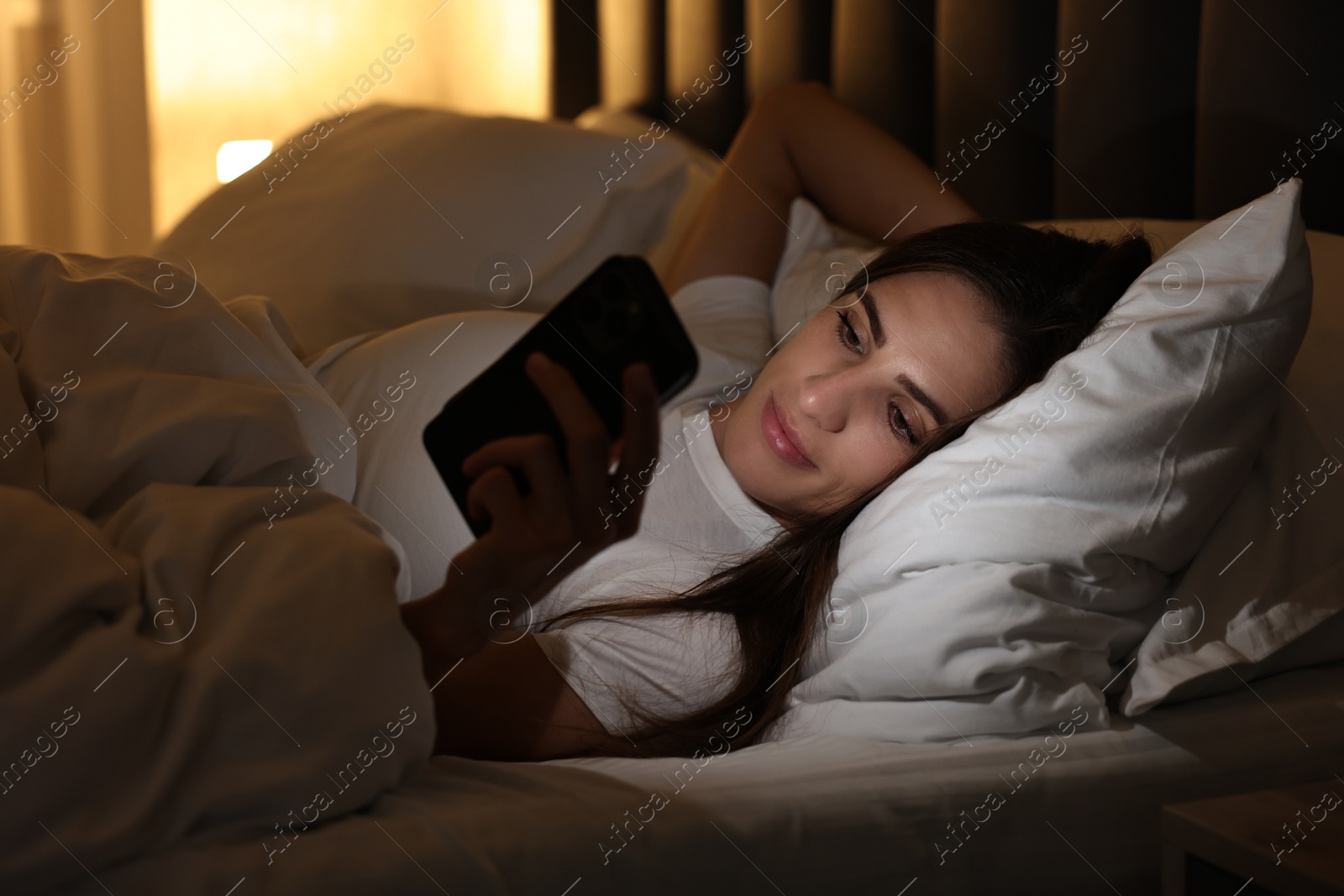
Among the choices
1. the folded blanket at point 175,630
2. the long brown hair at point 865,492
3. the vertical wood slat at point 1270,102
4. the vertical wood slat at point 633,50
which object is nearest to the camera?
the folded blanket at point 175,630

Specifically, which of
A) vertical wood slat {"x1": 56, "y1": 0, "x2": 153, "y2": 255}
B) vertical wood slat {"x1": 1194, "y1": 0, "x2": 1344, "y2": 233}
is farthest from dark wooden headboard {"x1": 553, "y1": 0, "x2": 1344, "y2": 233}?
vertical wood slat {"x1": 56, "y1": 0, "x2": 153, "y2": 255}

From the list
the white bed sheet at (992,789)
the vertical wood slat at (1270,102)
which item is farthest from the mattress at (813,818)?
the vertical wood slat at (1270,102)

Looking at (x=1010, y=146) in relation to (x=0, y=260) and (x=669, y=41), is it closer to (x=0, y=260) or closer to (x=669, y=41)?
(x=669, y=41)

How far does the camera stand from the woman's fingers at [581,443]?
1.43 feet

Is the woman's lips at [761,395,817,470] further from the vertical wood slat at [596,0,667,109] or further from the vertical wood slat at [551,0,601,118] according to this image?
the vertical wood slat at [551,0,601,118]

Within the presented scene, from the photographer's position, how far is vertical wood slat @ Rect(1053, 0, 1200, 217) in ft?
2.76

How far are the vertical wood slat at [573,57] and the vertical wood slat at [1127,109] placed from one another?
88 centimetres

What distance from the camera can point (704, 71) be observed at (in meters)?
1.34

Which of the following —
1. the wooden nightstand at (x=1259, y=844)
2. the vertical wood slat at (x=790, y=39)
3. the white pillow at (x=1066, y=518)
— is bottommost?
the wooden nightstand at (x=1259, y=844)

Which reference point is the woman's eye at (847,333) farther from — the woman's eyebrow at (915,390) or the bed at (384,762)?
the bed at (384,762)

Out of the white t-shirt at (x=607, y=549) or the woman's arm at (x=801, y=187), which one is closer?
the white t-shirt at (x=607, y=549)

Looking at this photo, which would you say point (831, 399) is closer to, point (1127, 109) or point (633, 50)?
point (1127, 109)

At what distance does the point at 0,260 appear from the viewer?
587mm

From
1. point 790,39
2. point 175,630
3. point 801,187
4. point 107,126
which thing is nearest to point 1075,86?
point 801,187
